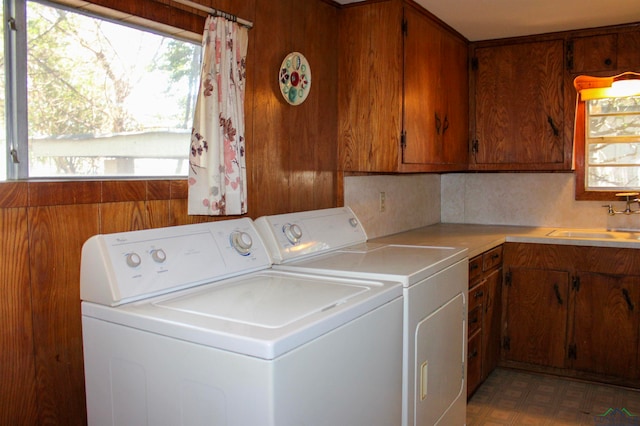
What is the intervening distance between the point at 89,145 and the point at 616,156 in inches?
130

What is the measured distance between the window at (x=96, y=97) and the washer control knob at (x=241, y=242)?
34 cm

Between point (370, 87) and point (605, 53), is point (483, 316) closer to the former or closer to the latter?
point (370, 87)

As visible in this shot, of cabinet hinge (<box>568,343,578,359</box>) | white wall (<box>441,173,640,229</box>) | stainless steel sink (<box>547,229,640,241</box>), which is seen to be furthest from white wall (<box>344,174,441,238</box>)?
cabinet hinge (<box>568,343,578,359</box>)

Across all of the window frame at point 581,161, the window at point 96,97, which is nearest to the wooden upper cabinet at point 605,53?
the window frame at point 581,161

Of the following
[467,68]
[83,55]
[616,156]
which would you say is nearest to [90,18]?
[83,55]

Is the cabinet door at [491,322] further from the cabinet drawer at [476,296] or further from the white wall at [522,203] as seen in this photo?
the white wall at [522,203]

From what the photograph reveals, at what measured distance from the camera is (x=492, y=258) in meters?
3.21

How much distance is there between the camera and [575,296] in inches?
129

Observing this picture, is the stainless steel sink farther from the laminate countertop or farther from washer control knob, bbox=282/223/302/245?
washer control knob, bbox=282/223/302/245

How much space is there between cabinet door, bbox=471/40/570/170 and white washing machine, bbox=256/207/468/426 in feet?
4.66

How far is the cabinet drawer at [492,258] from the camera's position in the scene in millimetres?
3069

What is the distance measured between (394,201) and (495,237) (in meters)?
0.65

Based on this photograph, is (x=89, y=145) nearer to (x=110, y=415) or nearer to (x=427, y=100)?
(x=110, y=415)

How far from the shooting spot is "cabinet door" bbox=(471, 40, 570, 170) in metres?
3.58
